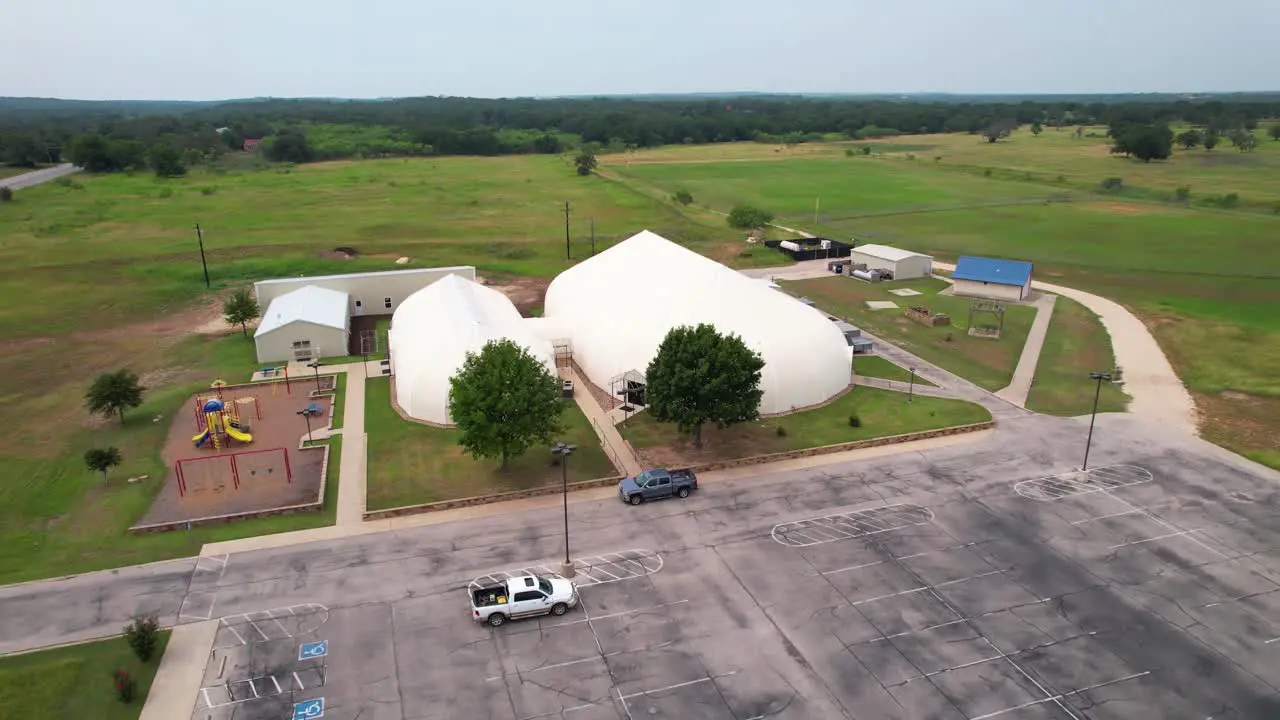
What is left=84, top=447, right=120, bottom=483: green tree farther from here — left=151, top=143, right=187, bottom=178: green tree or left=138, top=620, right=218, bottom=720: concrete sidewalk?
left=151, top=143, right=187, bottom=178: green tree

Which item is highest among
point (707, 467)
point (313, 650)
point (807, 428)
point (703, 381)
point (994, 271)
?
point (703, 381)

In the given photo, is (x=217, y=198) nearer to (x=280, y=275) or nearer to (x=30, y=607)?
(x=280, y=275)

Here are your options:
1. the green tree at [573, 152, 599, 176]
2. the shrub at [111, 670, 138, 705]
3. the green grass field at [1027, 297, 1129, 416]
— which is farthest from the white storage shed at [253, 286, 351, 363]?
the green tree at [573, 152, 599, 176]

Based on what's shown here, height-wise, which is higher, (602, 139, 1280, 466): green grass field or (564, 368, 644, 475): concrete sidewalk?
(602, 139, 1280, 466): green grass field

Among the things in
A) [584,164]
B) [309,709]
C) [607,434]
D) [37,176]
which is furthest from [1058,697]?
[37,176]

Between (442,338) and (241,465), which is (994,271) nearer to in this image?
(442,338)

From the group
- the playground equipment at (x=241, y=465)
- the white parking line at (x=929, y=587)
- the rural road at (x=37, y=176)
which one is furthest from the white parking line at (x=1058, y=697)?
the rural road at (x=37, y=176)

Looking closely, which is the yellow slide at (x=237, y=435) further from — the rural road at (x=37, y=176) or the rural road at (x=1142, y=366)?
the rural road at (x=37, y=176)
